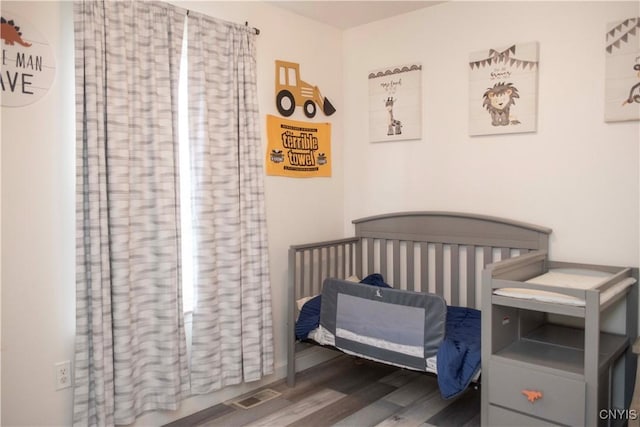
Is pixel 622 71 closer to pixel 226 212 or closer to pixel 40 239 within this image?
pixel 226 212

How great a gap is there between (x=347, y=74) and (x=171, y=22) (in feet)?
4.63

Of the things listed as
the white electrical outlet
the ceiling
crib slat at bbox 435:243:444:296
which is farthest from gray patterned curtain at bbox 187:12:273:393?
crib slat at bbox 435:243:444:296

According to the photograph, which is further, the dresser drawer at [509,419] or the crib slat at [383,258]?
the crib slat at [383,258]

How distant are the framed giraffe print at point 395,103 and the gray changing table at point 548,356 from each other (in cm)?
116

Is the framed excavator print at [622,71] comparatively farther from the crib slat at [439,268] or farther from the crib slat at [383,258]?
the crib slat at [383,258]

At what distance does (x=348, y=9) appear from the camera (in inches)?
121

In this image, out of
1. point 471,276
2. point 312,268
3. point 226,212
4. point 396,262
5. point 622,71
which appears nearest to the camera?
point 622,71

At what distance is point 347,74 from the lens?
3.47 m

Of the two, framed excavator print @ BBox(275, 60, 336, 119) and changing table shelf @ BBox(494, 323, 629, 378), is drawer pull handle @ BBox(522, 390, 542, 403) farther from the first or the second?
framed excavator print @ BBox(275, 60, 336, 119)

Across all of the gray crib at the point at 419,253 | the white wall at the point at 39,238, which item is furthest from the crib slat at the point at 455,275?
the white wall at the point at 39,238

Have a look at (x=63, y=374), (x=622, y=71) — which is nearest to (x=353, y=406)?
(x=63, y=374)

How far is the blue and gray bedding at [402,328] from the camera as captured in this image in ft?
7.21

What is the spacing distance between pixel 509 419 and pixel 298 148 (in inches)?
74.8

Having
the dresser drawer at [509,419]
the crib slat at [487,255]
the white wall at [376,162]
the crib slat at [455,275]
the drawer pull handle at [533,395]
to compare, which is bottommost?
the dresser drawer at [509,419]
